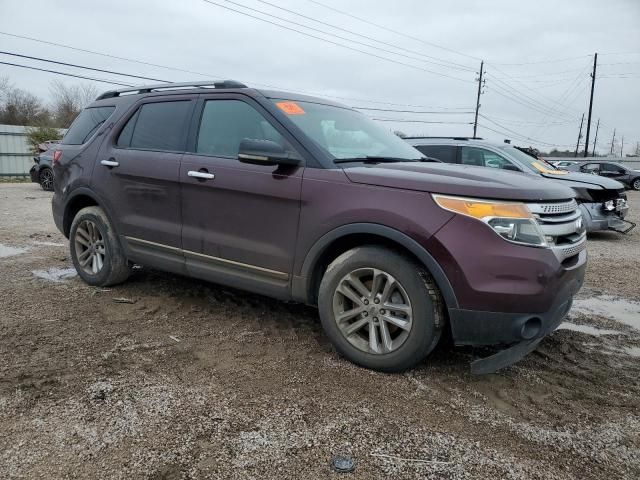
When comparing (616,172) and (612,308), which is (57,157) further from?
(616,172)

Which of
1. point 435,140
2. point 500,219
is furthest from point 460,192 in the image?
point 435,140

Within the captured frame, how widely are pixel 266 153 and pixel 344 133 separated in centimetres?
83

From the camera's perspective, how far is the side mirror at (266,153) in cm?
329

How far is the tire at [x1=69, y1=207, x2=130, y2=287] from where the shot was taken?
4.63 metres

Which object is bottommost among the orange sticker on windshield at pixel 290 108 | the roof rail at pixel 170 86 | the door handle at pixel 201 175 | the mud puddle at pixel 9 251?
the mud puddle at pixel 9 251

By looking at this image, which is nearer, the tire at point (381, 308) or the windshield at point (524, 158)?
the tire at point (381, 308)

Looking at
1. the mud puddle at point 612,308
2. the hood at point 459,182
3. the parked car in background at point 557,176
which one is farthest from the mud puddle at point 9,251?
the mud puddle at point 612,308

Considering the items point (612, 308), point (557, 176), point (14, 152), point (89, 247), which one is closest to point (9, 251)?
point (89, 247)

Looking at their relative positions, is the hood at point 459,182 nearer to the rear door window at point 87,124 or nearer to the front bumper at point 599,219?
the rear door window at point 87,124

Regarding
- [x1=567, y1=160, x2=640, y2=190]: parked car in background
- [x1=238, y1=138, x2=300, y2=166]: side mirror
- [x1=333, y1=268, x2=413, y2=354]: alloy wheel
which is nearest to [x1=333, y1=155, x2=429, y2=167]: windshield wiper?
[x1=238, y1=138, x2=300, y2=166]: side mirror

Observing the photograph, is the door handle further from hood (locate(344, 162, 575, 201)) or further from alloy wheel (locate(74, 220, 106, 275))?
alloy wheel (locate(74, 220, 106, 275))

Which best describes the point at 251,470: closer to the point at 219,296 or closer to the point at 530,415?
the point at 530,415

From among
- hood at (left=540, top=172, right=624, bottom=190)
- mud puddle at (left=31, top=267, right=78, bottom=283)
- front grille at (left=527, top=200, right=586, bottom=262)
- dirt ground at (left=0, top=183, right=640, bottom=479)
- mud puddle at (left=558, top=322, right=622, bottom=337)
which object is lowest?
mud puddle at (left=31, top=267, right=78, bottom=283)

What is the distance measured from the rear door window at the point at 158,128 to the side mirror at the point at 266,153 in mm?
954
